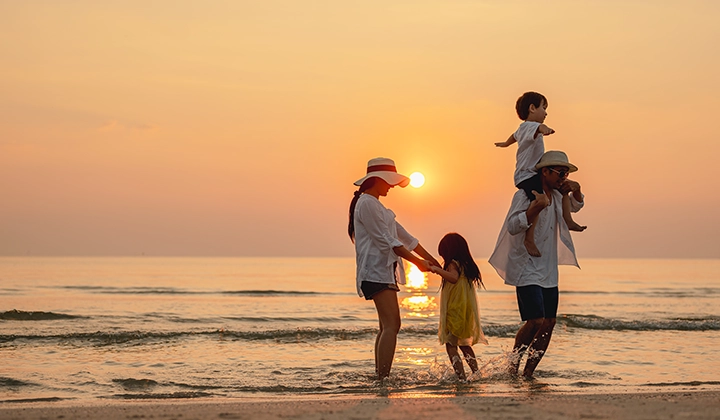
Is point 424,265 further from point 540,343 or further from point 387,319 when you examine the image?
point 540,343

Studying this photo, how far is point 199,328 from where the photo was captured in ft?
56.3

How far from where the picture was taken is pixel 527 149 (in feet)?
22.7

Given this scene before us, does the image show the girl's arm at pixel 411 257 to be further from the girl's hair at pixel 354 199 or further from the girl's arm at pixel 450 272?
the girl's hair at pixel 354 199

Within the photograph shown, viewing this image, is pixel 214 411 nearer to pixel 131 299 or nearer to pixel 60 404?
pixel 60 404

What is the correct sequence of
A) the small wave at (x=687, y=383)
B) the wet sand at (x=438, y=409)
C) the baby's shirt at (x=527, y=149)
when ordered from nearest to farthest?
the wet sand at (x=438, y=409) < the baby's shirt at (x=527, y=149) < the small wave at (x=687, y=383)

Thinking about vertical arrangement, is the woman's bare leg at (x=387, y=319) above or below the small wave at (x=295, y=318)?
above

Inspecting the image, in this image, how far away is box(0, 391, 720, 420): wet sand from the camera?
191 inches

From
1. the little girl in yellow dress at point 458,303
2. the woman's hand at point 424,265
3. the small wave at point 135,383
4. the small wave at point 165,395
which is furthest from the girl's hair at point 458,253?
the small wave at point 135,383

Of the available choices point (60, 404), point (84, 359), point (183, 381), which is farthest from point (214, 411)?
point (84, 359)

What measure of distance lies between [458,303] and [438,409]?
2.68 metres

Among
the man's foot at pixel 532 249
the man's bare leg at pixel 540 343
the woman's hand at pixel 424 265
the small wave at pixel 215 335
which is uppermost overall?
the man's foot at pixel 532 249

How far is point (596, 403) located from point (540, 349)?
1849 mm

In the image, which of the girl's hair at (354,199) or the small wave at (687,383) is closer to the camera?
the girl's hair at (354,199)

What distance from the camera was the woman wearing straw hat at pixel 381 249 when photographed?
6.91m
